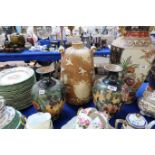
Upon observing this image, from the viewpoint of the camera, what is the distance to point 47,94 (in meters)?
0.65

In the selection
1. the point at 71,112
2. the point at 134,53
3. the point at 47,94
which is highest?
the point at 134,53

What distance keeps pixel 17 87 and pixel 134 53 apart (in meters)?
0.53

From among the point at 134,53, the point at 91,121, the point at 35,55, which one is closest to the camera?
the point at 91,121

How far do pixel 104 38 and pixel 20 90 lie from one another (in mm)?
2103

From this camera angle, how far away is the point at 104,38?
103 inches

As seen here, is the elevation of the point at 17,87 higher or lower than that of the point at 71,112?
higher

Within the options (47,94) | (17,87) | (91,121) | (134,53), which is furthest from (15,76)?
(134,53)

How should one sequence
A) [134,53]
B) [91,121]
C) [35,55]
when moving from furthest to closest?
[35,55] < [134,53] < [91,121]

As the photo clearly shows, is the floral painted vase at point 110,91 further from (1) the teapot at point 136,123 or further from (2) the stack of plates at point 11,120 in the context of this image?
(2) the stack of plates at point 11,120

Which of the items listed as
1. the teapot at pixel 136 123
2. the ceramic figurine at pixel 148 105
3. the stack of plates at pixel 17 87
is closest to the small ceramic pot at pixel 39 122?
the stack of plates at pixel 17 87

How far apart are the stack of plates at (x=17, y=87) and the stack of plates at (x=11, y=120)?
0.32 ft

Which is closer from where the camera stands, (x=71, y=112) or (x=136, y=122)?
(x=136, y=122)

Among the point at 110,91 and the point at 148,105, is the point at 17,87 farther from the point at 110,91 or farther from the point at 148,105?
the point at 148,105
